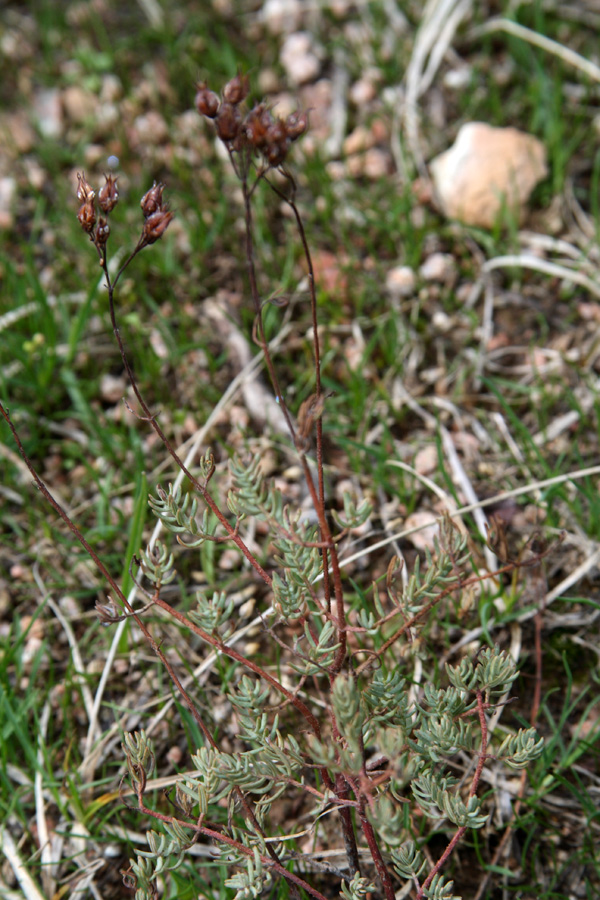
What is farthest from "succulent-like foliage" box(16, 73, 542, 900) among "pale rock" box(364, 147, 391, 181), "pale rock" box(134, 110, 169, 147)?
"pale rock" box(134, 110, 169, 147)

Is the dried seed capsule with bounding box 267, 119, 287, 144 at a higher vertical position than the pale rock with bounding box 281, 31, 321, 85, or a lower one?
higher

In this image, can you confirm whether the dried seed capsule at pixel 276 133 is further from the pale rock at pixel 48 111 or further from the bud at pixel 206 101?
the pale rock at pixel 48 111

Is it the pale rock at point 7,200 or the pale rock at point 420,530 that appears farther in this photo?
the pale rock at point 7,200

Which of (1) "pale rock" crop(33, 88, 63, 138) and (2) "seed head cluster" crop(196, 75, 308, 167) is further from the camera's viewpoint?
(1) "pale rock" crop(33, 88, 63, 138)

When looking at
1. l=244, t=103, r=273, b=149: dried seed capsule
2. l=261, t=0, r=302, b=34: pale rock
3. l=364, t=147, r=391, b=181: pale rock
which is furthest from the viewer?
l=261, t=0, r=302, b=34: pale rock

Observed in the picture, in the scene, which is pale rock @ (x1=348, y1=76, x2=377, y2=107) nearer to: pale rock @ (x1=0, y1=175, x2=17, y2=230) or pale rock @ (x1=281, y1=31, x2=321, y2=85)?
pale rock @ (x1=281, y1=31, x2=321, y2=85)

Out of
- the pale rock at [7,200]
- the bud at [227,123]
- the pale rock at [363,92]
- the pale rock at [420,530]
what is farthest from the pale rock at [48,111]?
the bud at [227,123]
